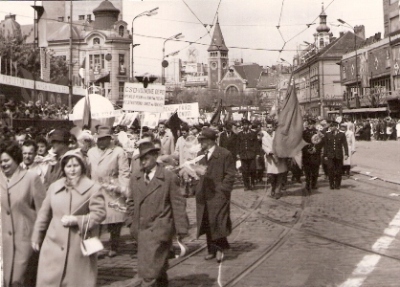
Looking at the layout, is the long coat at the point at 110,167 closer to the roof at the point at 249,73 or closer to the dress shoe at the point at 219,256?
the dress shoe at the point at 219,256

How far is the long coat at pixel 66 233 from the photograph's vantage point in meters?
5.61

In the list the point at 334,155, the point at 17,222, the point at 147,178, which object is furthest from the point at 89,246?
the point at 334,155

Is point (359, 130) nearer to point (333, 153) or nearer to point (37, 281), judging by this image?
point (333, 153)

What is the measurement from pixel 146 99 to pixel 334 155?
5255mm

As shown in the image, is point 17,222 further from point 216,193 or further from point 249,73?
point 249,73

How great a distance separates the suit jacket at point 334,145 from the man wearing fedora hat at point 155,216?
1094 centimetres

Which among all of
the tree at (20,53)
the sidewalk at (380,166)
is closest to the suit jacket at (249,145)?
the sidewalk at (380,166)

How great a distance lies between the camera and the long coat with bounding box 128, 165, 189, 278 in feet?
21.5

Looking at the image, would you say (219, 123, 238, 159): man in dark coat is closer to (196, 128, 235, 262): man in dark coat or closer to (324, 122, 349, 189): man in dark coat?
(324, 122, 349, 189): man in dark coat

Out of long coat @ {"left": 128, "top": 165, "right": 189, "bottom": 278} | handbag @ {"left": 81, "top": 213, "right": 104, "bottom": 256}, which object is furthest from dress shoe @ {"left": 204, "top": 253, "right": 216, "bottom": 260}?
handbag @ {"left": 81, "top": 213, "right": 104, "bottom": 256}

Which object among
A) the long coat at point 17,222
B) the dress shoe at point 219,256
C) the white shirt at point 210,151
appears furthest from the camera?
the white shirt at point 210,151

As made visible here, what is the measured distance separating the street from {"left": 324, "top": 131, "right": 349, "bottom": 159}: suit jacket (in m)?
1.76

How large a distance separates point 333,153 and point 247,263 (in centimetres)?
915

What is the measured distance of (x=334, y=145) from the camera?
17203mm
